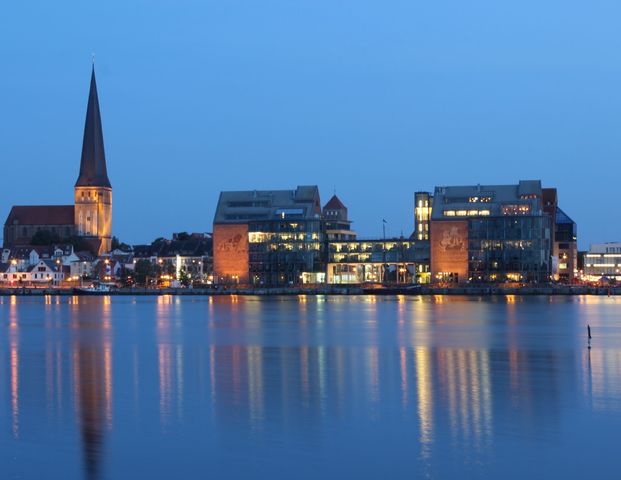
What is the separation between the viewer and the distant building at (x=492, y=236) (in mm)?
143500

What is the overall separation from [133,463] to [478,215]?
4894 inches

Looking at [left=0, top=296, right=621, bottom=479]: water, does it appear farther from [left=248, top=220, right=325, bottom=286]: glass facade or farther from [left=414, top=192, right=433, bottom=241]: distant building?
[left=414, top=192, right=433, bottom=241]: distant building

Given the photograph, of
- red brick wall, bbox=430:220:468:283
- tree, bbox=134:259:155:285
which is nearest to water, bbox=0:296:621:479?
red brick wall, bbox=430:220:468:283

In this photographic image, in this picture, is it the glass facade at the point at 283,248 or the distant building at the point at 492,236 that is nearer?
the distant building at the point at 492,236

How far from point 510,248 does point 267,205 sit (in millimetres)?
35544

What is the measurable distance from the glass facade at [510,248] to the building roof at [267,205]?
23.7 meters

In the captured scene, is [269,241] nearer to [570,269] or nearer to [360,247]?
[360,247]

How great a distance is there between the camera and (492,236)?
144250mm

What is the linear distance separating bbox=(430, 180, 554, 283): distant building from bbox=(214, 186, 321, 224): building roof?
18.4 metres

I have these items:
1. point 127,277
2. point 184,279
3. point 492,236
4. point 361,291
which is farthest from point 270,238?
point 127,277

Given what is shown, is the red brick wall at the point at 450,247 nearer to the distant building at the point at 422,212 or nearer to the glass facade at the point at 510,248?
the glass facade at the point at 510,248

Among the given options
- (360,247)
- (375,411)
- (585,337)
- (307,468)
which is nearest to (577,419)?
(375,411)

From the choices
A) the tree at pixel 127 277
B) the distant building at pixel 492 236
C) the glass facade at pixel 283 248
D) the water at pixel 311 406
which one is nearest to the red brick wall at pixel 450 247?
the distant building at pixel 492 236

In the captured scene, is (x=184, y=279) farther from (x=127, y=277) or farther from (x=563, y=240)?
(x=563, y=240)
